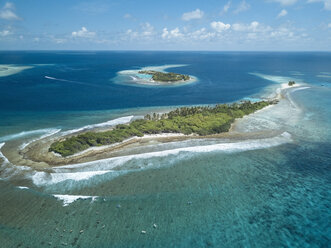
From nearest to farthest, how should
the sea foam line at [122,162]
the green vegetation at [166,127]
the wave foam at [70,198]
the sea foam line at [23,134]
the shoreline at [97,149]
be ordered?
the wave foam at [70,198], the sea foam line at [122,162], the shoreline at [97,149], the green vegetation at [166,127], the sea foam line at [23,134]

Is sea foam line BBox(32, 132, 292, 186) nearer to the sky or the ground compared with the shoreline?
nearer to the ground

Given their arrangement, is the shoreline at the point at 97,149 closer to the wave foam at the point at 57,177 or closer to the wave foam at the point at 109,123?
the wave foam at the point at 57,177

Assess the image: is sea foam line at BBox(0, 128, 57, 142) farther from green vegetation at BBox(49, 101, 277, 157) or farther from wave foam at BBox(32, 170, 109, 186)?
wave foam at BBox(32, 170, 109, 186)

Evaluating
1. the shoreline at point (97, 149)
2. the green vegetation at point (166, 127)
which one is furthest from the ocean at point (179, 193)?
the green vegetation at point (166, 127)

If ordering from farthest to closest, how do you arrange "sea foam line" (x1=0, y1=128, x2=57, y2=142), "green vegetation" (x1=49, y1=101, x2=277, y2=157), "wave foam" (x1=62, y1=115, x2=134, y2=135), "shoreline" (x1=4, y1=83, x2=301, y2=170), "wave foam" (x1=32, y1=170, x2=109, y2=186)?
"wave foam" (x1=62, y1=115, x2=134, y2=135) < "sea foam line" (x1=0, y1=128, x2=57, y2=142) < "green vegetation" (x1=49, y1=101, x2=277, y2=157) < "shoreline" (x1=4, y1=83, x2=301, y2=170) < "wave foam" (x1=32, y1=170, x2=109, y2=186)

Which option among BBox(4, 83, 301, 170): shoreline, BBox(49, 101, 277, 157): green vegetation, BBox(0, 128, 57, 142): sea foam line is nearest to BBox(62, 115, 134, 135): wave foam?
BBox(4, 83, 301, 170): shoreline

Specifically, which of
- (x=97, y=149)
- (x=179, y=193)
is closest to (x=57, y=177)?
(x=97, y=149)

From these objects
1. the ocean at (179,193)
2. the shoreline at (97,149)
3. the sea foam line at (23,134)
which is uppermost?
the sea foam line at (23,134)

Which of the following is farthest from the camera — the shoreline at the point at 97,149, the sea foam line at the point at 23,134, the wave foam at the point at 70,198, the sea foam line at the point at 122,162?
the sea foam line at the point at 23,134
